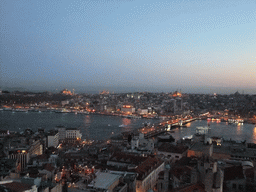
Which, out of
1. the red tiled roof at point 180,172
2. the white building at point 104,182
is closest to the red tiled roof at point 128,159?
the red tiled roof at point 180,172

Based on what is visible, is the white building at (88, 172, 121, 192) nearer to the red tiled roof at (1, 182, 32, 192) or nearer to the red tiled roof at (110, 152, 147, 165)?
the red tiled roof at (1, 182, 32, 192)

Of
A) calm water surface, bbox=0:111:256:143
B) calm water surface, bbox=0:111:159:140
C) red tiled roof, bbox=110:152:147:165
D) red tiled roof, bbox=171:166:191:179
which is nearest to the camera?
red tiled roof, bbox=171:166:191:179

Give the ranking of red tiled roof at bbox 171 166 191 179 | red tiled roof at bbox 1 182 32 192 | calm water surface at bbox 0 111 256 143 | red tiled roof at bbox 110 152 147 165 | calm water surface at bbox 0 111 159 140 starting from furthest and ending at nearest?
calm water surface at bbox 0 111 159 140 < calm water surface at bbox 0 111 256 143 < red tiled roof at bbox 110 152 147 165 < red tiled roof at bbox 171 166 191 179 < red tiled roof at bbox 1 182 32 192

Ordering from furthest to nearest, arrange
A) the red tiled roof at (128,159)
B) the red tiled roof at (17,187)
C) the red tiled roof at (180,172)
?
the red tiled roof at (128,159), the red tiled roof at (180,172), the red tiled roof at (17,187)

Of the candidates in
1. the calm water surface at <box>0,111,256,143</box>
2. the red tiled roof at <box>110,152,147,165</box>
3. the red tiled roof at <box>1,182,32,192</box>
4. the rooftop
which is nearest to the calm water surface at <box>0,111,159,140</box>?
the calm water surface at <box>0,111,256,143</box>

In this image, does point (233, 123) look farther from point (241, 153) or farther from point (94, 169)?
point (94, 169)

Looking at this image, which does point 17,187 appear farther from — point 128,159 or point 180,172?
point 128,159

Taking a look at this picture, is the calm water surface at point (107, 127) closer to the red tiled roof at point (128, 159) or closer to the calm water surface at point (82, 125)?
the calm water surface at point (82, 125)

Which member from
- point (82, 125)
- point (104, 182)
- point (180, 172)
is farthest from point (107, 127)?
point (104, 182)

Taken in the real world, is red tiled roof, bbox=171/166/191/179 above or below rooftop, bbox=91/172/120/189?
above

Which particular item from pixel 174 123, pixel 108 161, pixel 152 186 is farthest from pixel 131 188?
pixel 174 123

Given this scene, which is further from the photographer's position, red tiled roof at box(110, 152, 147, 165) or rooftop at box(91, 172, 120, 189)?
red tiled roof at box(110, 152, 147, 165)
